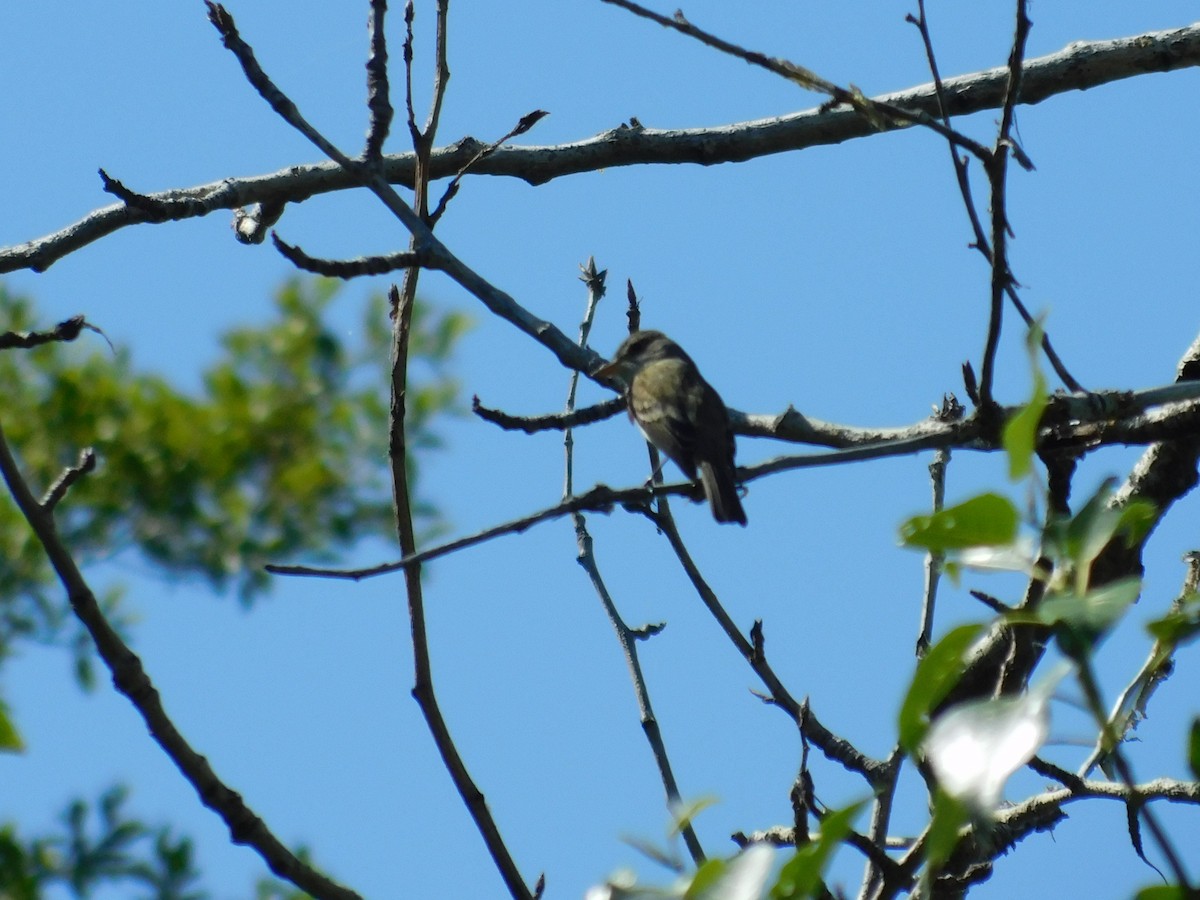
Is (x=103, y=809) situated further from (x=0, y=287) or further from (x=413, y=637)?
(x=413, y=637)

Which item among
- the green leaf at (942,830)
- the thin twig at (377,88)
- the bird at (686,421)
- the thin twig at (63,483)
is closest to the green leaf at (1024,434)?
the green leaf at (942,830)

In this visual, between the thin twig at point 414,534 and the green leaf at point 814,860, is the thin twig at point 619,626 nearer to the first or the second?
the thin twig at point 414,534

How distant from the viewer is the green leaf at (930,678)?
1.04 metres

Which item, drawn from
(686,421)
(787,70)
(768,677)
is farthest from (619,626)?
(686,421)

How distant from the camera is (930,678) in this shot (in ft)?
3.51

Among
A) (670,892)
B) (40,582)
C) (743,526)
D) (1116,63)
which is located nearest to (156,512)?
(40,582)

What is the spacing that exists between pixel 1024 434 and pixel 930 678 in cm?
20

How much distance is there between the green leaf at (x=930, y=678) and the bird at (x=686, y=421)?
4.22 m

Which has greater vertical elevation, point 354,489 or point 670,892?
point 354,489

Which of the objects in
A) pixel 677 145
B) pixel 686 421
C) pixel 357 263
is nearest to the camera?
pixel 357 263

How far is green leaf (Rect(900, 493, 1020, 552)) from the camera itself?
115cm

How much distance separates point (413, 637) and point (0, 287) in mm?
9291

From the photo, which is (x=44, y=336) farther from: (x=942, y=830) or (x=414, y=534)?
(x=942, y=830)

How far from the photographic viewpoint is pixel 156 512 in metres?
12.1
